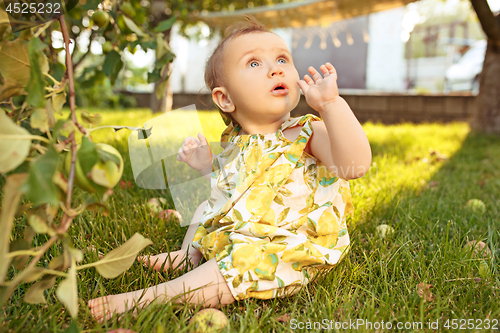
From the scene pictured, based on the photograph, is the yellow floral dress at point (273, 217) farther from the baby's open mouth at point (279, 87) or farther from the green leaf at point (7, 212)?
the green leaf at point (7, 212)

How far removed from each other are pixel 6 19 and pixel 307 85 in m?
0.74

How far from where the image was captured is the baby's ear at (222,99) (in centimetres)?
126

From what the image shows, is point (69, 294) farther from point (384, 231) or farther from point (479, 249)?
point (479, 249)

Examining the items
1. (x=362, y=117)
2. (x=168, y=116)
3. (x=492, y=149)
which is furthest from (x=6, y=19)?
(x=362, y=117)

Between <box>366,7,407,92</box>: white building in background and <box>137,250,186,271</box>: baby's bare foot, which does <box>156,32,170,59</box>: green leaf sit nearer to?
<box>137,250,186,271</box>: baby's bare foot

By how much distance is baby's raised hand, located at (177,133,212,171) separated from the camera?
4.38 ft

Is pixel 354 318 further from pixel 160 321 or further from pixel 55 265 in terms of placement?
pixel 55 265

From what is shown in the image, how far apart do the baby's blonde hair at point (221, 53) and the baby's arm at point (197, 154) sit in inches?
8.2

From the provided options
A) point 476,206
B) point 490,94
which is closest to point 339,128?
point 476,206

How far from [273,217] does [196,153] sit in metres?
0.41

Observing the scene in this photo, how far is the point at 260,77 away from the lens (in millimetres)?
1168

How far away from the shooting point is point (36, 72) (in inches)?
24.5

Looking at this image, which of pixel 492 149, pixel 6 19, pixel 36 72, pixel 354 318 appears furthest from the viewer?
pixel 492 149

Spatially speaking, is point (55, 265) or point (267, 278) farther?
point (267, 278)
